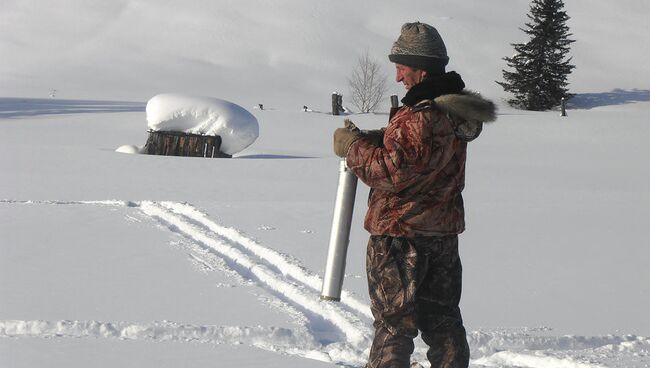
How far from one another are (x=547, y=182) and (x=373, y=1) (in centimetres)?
5864

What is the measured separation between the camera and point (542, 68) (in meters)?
43.4

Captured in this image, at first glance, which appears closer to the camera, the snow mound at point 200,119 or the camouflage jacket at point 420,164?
the camouflage jacket at point 420,164

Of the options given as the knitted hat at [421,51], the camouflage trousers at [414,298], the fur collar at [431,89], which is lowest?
the camouflage trousers at [414,298]

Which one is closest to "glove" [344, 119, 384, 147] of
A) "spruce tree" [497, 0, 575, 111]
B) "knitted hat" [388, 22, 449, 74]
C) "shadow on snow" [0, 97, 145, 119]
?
"knitted hat" [388, 22, 449, 74]

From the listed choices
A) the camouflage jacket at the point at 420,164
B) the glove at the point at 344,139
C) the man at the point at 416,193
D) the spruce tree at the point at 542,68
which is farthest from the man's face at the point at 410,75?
the spruce tree at the point at 542,68

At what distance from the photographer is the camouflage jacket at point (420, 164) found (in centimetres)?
364

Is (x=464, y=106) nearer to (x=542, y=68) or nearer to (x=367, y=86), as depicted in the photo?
(x=542, y=68)

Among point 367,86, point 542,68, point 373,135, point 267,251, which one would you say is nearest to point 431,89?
point 373,135

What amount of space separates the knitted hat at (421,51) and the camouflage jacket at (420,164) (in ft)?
0.51

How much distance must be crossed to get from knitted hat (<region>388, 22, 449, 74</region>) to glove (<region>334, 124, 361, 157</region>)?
0.31 meters

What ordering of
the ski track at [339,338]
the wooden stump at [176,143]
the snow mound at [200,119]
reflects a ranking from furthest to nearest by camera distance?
the snow mound at [200,119] → the wooden stump at [176,143] → the ski track at [339,338]

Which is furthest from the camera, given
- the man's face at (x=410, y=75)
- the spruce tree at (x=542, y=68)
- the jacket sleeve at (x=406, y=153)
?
the spruce tree at (x=542, y=68)

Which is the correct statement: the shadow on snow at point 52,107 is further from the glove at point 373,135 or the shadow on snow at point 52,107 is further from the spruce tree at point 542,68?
the glove at point 373,135

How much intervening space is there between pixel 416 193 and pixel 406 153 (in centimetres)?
19
